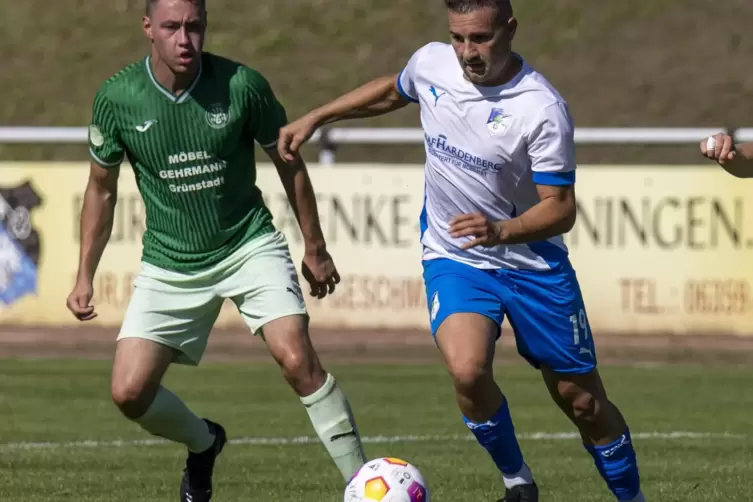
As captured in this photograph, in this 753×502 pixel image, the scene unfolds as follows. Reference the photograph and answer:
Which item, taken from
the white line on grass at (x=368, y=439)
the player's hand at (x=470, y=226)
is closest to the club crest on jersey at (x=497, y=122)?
the player's hand at (x=470, y=226)

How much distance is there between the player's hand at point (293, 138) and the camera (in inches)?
276

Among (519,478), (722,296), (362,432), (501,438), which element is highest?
(501,438)

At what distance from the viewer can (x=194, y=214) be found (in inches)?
289

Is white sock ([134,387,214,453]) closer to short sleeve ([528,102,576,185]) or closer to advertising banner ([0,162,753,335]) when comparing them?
short sleeve ([528,102,576,185])

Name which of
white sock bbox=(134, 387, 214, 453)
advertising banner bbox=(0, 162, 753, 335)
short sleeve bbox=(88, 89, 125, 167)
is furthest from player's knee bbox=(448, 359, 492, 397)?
advertising banner bbox=(0, 162, 753, 335)

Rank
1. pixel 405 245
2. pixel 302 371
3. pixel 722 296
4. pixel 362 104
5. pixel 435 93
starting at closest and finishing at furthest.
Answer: pixel 302 371, pixel 435 93, pixel 362 104, pixel 722 296, pixel 405 245

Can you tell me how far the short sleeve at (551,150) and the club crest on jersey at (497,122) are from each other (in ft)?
0.38

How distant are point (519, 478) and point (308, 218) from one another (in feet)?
4.77

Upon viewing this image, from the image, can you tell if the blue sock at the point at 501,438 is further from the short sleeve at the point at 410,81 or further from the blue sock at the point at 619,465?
the short sleeve at the point at 410,81

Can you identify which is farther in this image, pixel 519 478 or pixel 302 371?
pixel 519 478

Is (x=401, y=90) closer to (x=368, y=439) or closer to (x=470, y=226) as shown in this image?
(x=470, y=226)

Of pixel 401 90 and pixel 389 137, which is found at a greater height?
pixel 401 90

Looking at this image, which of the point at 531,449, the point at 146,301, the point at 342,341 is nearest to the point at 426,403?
the point at 531,449

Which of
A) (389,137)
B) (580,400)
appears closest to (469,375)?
(580,400)
